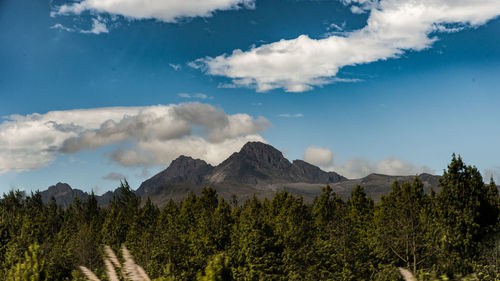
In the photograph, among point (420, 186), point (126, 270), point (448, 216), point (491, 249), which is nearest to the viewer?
point (126, 270)

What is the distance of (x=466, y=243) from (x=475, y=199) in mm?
4493

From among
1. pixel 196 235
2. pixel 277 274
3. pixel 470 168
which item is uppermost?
pixel 470 168

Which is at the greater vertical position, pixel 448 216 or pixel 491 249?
pixel 448 216

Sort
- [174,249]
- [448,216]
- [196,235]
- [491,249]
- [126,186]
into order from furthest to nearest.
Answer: [126,186] → [196,235] → [174,249] → [448,216] → [491,249]

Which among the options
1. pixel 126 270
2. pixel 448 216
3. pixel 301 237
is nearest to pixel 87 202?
pixel 301 237

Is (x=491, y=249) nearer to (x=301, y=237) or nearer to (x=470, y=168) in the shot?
(x=470, y=168)

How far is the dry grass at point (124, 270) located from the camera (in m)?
7.52

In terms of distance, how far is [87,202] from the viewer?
146125 millimetres

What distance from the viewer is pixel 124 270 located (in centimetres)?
754

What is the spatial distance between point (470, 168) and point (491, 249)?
787 centimetres

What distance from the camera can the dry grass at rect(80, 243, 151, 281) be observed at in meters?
7.52

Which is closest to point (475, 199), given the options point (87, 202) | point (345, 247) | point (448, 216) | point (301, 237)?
point (448, 216)

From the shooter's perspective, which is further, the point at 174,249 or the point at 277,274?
the point at 174,249

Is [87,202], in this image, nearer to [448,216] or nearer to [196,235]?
[196,235]
